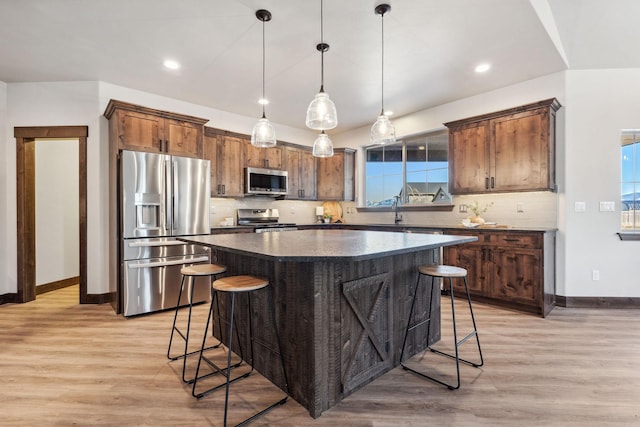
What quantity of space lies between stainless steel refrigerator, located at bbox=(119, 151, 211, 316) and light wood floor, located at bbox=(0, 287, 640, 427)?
0.56 meters

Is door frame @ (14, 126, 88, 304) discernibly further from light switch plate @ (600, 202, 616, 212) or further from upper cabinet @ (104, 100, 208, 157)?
light switch plate @ (600, 202, 616, 212)

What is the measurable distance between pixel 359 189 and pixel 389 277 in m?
4.06

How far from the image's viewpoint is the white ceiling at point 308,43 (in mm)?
2604

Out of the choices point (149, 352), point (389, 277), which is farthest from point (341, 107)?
point (149, 352)

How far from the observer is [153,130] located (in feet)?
12.6

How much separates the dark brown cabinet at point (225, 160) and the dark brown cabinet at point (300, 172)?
920mm

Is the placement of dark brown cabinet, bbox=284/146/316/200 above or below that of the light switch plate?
above

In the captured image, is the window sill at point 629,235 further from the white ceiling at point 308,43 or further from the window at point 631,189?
the white ceiling at point 308,43

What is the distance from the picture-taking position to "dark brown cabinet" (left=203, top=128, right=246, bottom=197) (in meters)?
4.75

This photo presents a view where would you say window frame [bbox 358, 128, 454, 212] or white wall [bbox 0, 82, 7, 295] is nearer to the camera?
white wall [bbox 0, 82, 7, 295]

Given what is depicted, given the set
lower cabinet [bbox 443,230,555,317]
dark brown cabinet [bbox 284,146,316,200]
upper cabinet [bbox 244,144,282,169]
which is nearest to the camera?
lower cabinet [bbox 443,230,555,317]

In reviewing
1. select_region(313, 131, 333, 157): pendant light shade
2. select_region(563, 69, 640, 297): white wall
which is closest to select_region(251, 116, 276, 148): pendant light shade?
select_region(313, 131, 333, 157): pendant light shade

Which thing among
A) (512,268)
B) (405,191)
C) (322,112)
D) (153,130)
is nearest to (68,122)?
(153,130)

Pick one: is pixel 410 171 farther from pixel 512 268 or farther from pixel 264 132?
pixel 264 132
